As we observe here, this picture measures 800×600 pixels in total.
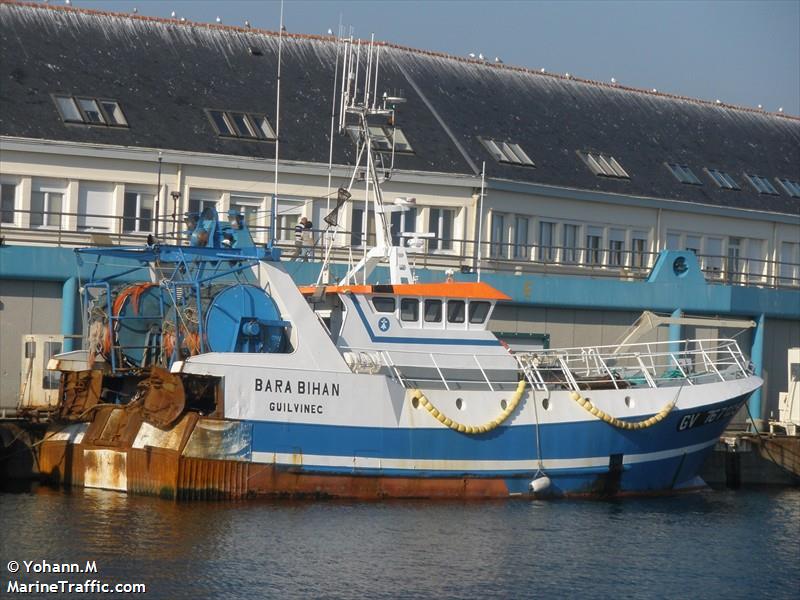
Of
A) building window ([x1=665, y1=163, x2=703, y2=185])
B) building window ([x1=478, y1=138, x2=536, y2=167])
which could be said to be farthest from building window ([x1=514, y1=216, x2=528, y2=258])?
building window ([x1=665, y1=163, x2=703, y2=185])

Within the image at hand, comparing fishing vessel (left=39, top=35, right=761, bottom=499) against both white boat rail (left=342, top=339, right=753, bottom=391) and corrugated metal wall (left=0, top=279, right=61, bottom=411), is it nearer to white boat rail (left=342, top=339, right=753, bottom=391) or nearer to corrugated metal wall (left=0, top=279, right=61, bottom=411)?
white boat rail (left=342, top=339, right=753, bottom=391)

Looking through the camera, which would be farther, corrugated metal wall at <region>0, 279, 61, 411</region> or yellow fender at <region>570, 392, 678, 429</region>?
corrugated metal wall at <region>0, 279, 61, 411</region>

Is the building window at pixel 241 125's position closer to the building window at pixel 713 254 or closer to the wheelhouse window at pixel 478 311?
the wheelhouse window at pixel 478 311

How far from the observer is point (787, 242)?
40344 millimetres

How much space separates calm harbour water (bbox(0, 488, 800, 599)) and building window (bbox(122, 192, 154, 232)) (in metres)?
9.31

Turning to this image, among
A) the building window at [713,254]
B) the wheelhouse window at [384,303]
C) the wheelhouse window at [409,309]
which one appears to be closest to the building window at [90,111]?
the wheelhouse window at [384,303]

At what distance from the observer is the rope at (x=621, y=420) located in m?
24.1

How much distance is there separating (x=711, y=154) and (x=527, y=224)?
9252mm

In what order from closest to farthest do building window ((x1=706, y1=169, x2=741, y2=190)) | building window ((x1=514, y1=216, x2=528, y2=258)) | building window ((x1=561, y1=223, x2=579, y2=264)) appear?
building window ((x1=514, y1=216, x2=528, y2=258))
building window ((x1=561, y1=223, x2=579, y2=264))
building window ((x1=706, y1=169, x2=741, y2=190))

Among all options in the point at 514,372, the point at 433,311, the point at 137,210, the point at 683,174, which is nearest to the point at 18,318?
the point at 137,210

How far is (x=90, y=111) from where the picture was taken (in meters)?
31.2

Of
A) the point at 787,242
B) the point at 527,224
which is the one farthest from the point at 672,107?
the point at 527,224

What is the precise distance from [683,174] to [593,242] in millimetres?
4548

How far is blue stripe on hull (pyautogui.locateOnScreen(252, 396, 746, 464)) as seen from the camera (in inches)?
888
